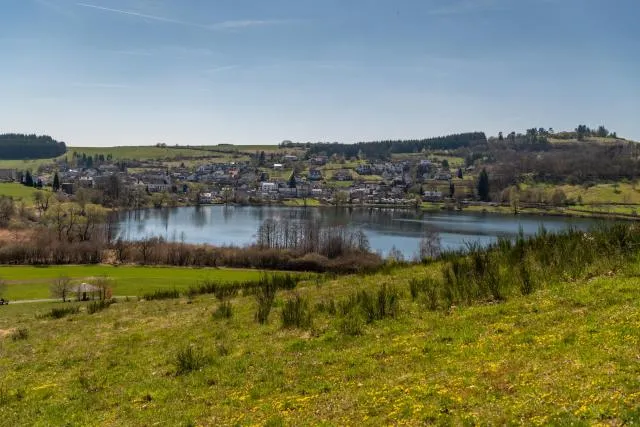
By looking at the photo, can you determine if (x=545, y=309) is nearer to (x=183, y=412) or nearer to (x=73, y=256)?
(x=183, y=412)

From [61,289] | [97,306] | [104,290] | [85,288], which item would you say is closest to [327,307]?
[97,306]

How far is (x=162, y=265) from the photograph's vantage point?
77250 mm

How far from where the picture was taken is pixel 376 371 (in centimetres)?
1177

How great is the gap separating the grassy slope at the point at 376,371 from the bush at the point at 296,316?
35 cm

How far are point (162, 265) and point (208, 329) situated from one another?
6155cm

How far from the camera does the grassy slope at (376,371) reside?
888 centimetres

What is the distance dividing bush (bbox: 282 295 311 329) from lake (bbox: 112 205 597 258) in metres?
68.4

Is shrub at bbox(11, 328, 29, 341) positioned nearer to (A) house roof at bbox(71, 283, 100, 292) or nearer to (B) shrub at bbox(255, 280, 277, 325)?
(B) shrub at bbox(255, 280, 277, 325)

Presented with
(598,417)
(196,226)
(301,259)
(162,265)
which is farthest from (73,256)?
(598,417)

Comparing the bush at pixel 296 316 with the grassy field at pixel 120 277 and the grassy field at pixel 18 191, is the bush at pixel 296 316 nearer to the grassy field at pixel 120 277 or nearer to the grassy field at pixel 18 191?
the grassy field at pixel 120 277

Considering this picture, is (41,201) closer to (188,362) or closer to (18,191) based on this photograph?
(18,191)

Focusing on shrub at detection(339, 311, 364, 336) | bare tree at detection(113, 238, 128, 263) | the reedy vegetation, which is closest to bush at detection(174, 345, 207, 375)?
the reedy vegetation

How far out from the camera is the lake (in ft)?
338

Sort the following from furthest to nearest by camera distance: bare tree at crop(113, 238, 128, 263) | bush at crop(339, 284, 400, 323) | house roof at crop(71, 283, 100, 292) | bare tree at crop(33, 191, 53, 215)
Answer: bare tree at crop(33, 191, 53, 215) → bare tree at crop(113, 238, 128, 263) → house roof at crop(71, 283, 100, 292) → bush at crop(339, 284, 400, 323)
